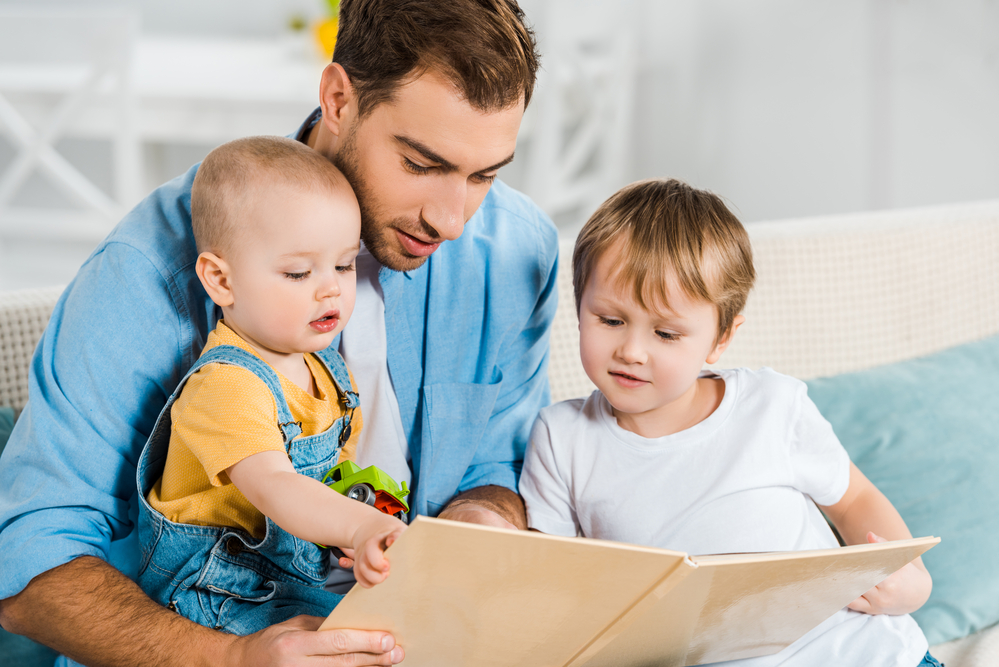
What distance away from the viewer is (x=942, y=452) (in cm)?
135

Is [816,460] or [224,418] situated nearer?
[224,418]

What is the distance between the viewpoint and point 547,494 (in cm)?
110

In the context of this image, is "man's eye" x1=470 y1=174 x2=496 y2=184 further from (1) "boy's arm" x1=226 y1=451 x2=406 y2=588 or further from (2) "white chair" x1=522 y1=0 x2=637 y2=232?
(2) "white chair" x1=522 y1=0 x2=637 y2=232

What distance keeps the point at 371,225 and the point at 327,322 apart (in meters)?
0.19

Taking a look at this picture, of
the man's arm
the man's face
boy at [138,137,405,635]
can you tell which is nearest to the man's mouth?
the man's face

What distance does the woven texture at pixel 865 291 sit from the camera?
5.15 feet

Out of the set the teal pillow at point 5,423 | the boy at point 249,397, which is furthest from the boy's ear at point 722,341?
the teal pillow at point 5,423

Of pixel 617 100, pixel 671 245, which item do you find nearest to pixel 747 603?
pixel 671 245

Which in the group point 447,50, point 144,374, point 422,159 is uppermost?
point 447,50

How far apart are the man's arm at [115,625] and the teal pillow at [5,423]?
30 centimetres

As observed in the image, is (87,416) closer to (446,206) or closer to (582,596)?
(446,206)

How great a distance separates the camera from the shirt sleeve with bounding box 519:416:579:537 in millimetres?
1089

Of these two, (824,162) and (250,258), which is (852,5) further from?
(250,258)

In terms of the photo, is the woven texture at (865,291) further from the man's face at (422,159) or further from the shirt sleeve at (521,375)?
the man's face at (422,159)
